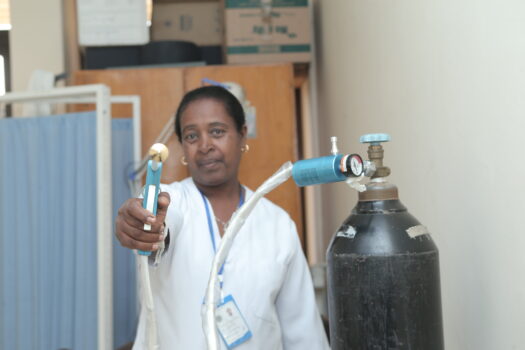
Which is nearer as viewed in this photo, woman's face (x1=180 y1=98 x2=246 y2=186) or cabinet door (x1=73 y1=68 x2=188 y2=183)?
woman's face (x1=180 y1=98 x2=246 y2=186)

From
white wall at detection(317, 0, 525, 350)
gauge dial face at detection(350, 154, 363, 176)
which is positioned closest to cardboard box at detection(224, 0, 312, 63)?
white wall at detection(317, 0, 525, 350)

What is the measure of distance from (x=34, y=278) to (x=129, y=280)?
37 centimetres

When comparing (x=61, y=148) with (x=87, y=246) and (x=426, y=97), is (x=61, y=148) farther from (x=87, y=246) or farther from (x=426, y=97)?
(x=426, y=97)

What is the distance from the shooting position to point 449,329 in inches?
43.2

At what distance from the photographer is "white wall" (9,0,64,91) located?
2.90 metres

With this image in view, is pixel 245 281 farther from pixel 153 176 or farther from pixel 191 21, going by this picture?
pixel 191 21

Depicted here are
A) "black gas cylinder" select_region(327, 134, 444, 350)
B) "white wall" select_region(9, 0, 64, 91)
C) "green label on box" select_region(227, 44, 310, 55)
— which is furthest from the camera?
"white wall" select_region(9, 0, 64, 91)

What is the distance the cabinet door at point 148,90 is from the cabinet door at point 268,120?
73 millimetres

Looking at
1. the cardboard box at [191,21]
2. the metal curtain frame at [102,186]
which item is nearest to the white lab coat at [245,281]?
the metal curtain frame at [102,186]

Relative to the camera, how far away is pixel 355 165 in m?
0.75

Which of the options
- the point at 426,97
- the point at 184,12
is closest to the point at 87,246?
the point at 426,97

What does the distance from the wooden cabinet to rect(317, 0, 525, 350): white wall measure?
91cm

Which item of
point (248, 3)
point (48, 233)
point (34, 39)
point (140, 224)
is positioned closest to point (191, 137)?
point (140, 224)

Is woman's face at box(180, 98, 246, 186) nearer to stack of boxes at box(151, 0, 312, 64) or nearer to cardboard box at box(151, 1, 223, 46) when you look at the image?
stack of boxes at box(151, 0, 312, 64)
